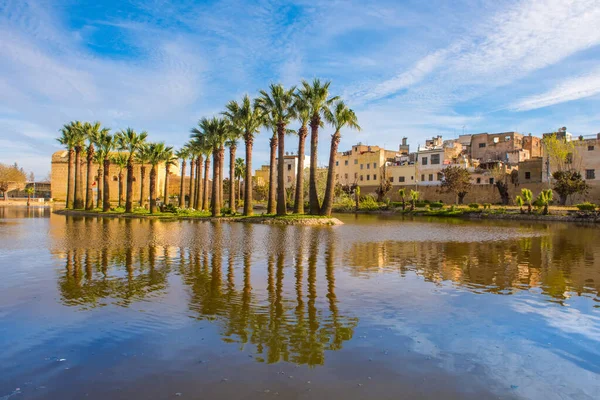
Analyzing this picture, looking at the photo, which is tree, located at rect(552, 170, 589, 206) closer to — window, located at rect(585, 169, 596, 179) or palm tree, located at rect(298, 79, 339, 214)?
window, located at rect(585, 169, 596, 179)

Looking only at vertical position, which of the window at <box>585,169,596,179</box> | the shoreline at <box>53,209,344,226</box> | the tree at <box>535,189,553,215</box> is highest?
the window at <box>585,169,596,179</box>

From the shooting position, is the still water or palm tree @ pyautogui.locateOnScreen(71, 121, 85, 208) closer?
the still water

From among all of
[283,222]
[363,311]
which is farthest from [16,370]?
[283,222]

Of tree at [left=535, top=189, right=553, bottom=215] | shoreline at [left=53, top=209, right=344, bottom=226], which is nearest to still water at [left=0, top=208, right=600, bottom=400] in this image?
shoreline at [left=53, top=209, right=344, bottom=226]

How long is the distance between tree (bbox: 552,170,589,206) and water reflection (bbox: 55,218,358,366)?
48619 millimetres

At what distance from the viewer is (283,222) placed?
38.1m

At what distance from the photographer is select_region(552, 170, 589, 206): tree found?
5722 cm

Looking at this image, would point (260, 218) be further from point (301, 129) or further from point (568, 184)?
point (568, 184)

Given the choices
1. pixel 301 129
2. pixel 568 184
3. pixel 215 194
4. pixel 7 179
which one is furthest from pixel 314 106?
pixel 7 179

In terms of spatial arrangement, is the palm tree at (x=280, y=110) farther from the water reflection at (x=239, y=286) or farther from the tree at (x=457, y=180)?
the tree at (x=457, y=180)

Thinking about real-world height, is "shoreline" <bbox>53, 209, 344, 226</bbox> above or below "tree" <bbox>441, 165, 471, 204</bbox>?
→ below

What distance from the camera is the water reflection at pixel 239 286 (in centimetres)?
784

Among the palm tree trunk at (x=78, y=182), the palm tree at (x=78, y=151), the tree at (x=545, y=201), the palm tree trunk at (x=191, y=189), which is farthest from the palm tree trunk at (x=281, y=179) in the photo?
the tree at (x=545, y=201)

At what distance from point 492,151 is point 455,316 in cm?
8331
